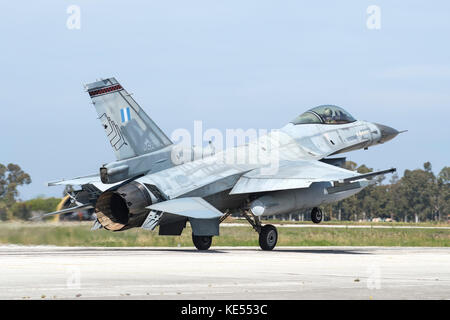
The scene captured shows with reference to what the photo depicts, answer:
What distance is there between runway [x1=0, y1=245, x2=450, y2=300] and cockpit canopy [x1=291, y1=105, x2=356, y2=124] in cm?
927

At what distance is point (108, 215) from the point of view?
23125mm

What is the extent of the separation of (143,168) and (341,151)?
8330 millimetres

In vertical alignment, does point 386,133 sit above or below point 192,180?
above

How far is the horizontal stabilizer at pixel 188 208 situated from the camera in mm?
22797

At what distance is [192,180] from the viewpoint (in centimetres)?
2431

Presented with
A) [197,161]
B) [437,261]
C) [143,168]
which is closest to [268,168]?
[197,161]

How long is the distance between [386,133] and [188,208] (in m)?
10.9

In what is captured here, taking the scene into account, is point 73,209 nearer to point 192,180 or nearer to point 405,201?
point 192,180

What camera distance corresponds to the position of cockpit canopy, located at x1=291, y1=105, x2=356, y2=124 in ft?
93.5

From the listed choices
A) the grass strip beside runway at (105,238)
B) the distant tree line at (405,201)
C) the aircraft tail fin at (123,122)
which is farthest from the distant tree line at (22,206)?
the distant tree line at (405,201)

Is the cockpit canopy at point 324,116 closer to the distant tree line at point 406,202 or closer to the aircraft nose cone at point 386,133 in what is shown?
the aircraft nose cone at point 386,133

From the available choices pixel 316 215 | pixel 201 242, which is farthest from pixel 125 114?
pixel 316 215
